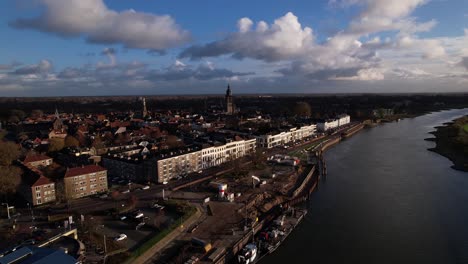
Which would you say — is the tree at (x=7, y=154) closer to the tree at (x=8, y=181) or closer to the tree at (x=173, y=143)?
the tree at (x=8, y=181)

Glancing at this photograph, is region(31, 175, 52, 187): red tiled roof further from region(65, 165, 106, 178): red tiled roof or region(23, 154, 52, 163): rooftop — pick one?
region(23, 154, 52, 163): rooftop

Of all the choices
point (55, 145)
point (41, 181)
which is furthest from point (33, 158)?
point (41, 181)

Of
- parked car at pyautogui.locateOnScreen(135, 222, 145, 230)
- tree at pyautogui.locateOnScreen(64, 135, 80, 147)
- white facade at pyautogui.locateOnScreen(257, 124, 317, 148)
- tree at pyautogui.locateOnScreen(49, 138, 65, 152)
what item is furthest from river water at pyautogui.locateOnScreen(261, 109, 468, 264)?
tree at pyautogui.locateOnScreen(64, 135, 80, 147)

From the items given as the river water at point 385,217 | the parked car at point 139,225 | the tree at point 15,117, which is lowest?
the river water at point 385,217

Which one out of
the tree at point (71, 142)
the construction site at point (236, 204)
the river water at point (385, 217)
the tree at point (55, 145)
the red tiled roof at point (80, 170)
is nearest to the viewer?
the construction site at point (236, 204)

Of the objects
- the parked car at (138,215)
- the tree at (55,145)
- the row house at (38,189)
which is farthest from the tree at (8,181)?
the tree at (55,145)

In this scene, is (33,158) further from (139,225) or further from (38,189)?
(139,225)

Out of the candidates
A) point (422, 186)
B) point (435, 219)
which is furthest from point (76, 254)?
point (422, 186)

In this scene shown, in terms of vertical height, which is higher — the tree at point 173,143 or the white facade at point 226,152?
the tree at point 173,143
